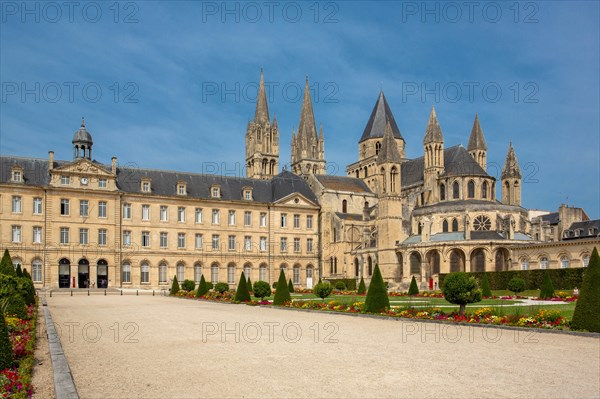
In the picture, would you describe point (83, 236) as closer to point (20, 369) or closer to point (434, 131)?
point (434, 131)

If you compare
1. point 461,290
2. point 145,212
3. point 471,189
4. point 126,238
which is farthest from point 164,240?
point 461,290

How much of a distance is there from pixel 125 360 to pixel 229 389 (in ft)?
11.4

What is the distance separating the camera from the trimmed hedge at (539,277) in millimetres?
38562

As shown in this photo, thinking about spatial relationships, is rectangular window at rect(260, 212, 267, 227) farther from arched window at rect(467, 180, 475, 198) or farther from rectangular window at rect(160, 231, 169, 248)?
arched window at rect(467, 180, 475, 198)

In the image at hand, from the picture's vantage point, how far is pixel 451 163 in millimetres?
63719

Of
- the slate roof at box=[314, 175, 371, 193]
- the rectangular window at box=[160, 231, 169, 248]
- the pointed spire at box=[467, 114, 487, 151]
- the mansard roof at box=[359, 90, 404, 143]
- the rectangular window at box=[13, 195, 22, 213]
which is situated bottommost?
the rectangular window at box=[160, 231, 169, 248]

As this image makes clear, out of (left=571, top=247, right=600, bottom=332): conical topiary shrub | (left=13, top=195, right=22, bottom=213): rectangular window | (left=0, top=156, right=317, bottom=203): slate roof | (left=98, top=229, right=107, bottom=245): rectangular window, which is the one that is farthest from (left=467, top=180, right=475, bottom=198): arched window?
(left=571, top=247, right=600, bottom=332): conical topiary shrub

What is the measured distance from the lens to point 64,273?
51.2m

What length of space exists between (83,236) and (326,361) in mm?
45150

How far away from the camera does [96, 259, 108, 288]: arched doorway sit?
52.5 m

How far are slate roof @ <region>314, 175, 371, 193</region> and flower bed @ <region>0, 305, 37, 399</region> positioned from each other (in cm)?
5137

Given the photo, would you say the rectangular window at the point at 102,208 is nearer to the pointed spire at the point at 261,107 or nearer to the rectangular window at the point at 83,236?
the rectangular window at the point at 83,236

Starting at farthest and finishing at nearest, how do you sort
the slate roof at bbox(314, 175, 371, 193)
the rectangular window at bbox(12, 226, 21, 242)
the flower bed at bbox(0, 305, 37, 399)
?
the slate roof at bbox(314, 175, 371, 193) → the rectangular window at bbox(12, 226, 21, 242) → the flower bed at bbox(0, 305, 37, 399)

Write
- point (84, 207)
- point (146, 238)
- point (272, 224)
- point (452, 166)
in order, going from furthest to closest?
point (452, 166)
point (272, 224)
point (146, 238)
point (84, 207)
